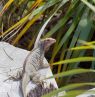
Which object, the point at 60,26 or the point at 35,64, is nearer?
Answer: the point at 35,64

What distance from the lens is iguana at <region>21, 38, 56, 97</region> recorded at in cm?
258

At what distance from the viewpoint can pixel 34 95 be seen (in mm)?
2451

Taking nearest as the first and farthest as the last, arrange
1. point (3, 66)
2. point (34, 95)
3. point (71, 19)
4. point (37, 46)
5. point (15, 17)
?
point (34, 95) → point (3, 66) → point (37, 46) → point (71, 19) → point (15, 17)

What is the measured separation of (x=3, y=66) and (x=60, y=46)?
484mm

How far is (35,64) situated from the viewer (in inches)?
112

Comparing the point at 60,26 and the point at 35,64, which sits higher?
the point at 60,26

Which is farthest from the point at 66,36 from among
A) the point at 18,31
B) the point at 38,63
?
the point at 18,31

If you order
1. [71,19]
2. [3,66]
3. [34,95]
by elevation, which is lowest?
[34,95]

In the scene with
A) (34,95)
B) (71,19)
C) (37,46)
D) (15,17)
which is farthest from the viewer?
(15,17)

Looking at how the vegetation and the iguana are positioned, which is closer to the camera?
the iguana

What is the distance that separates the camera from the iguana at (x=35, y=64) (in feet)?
8.48

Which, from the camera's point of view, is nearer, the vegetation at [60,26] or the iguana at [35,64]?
the iguana at [35,64]

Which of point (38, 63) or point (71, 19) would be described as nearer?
point (38, 63)

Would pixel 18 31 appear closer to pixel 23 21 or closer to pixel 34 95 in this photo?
pixel 23 21
